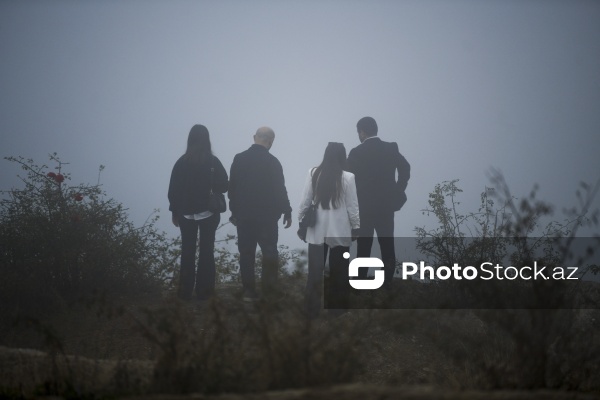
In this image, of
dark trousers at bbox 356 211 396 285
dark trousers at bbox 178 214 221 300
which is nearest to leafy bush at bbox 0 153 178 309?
dark trousers at bbox 178 214 221 300

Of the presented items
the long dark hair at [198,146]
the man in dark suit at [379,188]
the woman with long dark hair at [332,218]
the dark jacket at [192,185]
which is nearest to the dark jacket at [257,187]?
the dark jacket at [192,185]

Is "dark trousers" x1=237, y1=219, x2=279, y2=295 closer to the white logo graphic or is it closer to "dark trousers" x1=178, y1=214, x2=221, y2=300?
"dark trousers" x1=178, y1=214, x2=221, y2=300

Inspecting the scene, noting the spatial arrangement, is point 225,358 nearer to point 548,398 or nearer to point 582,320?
point 548,398

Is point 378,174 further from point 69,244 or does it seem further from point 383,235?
point 69,244

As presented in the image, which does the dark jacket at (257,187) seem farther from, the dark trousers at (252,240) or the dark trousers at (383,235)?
the dark trousers at (383,235)

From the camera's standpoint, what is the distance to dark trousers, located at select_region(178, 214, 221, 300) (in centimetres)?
765

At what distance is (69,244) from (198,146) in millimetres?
2045

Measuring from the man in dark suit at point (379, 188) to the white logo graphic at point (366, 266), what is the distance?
0.10m

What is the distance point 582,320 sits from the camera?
773cm

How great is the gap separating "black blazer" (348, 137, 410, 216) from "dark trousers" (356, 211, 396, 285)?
0.26 feet

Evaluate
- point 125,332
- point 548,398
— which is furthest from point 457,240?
point 548,398

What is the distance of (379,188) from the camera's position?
8117 mm

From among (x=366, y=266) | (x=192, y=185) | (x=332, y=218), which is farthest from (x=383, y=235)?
(x=192, y=185)

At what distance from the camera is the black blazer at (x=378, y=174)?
8.08 meters
